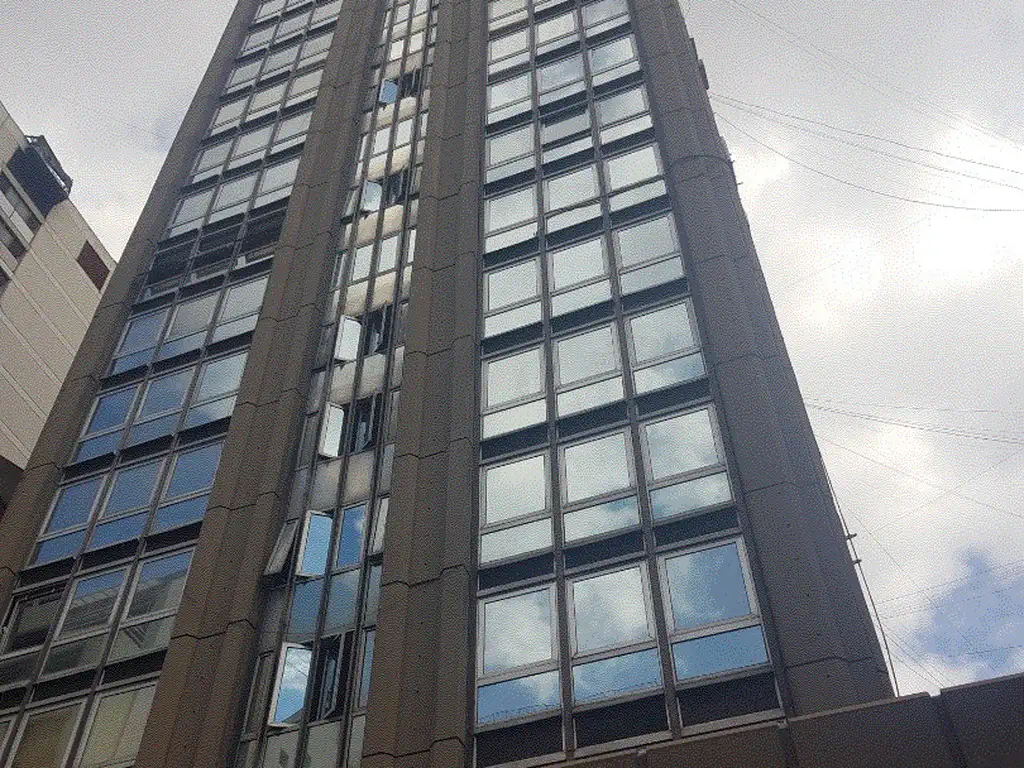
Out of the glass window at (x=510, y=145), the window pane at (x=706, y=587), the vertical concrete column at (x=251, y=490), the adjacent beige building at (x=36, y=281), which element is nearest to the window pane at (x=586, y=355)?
the window pane at (x=706, y=587)

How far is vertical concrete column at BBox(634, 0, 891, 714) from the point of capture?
1548 cm

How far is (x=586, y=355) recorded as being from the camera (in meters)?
22.8

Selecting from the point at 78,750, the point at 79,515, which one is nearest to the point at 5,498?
the point at 79,515

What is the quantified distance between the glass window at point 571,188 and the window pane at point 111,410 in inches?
494

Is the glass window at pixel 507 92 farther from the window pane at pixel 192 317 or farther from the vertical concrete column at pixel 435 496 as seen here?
the window pane at pixel 192 317

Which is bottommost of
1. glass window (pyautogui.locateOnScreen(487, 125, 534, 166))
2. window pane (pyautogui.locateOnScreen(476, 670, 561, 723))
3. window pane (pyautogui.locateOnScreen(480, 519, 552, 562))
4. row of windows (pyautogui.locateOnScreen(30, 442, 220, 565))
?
window pane (pyautogui.locateOnScreen(476, 670, 561, 723))

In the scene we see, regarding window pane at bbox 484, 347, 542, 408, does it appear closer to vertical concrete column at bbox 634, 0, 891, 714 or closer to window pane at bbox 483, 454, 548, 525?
window pane at bbox 483, 454, 548, 525

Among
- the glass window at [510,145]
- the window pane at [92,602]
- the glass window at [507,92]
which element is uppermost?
the glass window at [507,92]

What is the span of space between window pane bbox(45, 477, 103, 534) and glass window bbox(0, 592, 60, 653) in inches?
85.1

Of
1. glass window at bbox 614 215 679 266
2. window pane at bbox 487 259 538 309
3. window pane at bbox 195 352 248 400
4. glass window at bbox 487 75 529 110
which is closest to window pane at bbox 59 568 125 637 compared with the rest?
window pane at bbox 195 352 248 400

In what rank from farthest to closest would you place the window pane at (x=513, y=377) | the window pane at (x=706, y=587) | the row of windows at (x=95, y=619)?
1. the window pane at (x=513, y=377)
2. the row of windows at (x=95, y=619)
3. the window pane at (x=706, y=587)

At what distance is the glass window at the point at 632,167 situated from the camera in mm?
26891

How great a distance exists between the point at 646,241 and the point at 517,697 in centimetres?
1208

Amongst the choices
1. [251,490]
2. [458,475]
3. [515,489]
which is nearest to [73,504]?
[251,490]
